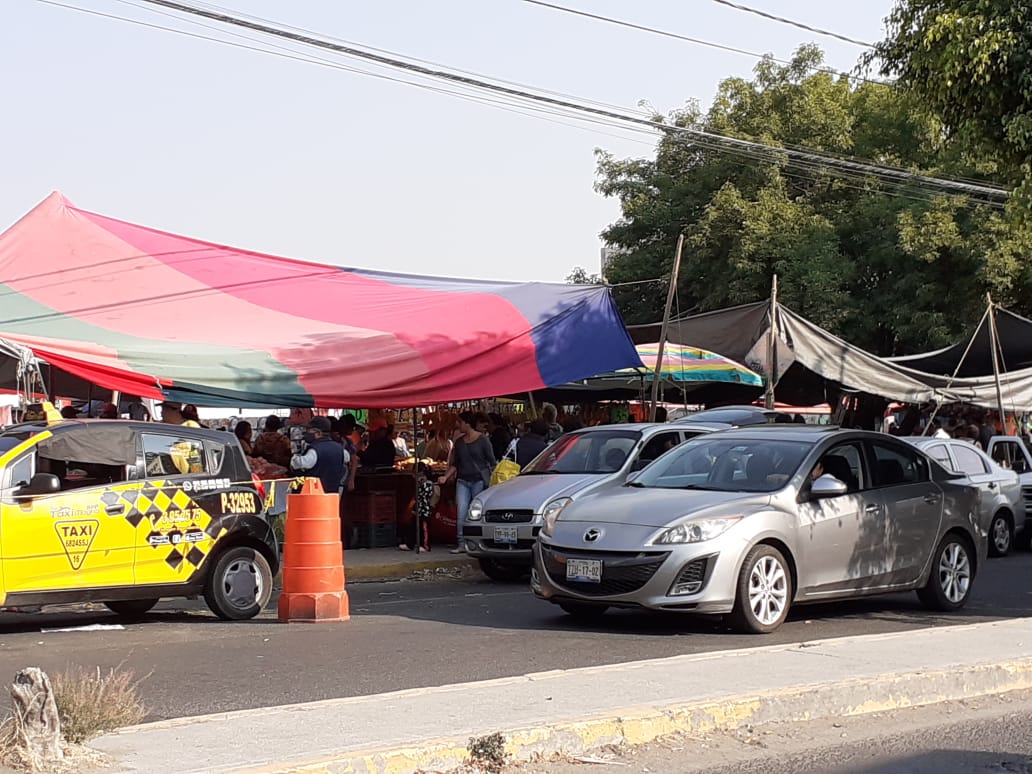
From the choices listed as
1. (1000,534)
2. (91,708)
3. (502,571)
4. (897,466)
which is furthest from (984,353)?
(91,708)

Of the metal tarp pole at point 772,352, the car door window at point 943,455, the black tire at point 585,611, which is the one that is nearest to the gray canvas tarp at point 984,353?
the metal tarp pole at point 772,352

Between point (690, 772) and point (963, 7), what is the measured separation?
885 centimetres

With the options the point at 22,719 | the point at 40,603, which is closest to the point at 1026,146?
the point at 40,603

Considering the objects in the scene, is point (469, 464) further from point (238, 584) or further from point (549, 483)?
point (238, 584)

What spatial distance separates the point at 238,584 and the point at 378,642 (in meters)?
2.28

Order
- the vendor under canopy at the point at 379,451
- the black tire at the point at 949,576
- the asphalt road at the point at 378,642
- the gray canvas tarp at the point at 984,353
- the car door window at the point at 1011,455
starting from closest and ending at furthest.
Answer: the asphalt road at the point at 378,642
the black tire at the point at 949,576
the vendor under canopy at the point at 379,451
the car door window at the point at 1011,455
the gray canvas tarp at the point at 984,353

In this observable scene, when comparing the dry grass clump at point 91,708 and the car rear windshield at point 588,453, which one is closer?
the dry grass clump at point 91,708

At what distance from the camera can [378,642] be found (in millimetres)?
10484

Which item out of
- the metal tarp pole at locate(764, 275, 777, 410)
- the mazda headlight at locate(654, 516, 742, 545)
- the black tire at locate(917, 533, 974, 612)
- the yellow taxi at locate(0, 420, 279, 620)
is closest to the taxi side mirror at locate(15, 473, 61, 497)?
the yellow taxi at locate(0, 420, 279, 620)

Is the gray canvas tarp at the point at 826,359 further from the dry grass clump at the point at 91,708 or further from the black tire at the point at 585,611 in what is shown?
the dry grass clump at the point at 91,708

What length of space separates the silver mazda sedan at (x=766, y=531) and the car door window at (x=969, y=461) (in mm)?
5808

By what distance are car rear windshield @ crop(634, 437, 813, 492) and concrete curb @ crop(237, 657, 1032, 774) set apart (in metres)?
3.07

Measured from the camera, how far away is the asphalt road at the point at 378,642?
8719mm

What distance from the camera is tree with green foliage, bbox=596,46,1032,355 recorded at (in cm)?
3109
